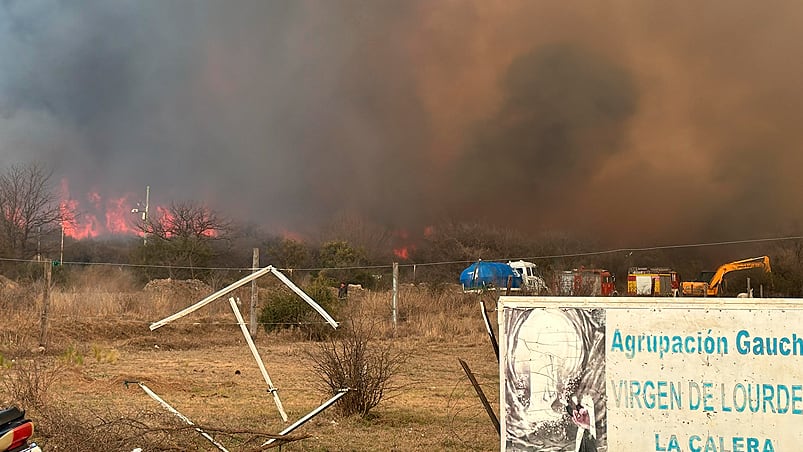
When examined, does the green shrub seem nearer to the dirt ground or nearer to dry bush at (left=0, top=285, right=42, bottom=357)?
the dirt ground

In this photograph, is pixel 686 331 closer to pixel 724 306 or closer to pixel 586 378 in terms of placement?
pixel 724 306

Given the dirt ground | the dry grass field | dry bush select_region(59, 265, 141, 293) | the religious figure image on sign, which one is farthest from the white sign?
dry bush select_region(59, 265, 141, 293)

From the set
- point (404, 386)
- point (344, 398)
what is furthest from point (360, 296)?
point (344, 398)

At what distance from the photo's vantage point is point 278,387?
44.9 feet

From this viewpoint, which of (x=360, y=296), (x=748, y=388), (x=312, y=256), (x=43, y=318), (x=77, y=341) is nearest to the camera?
(x=748, y=388)

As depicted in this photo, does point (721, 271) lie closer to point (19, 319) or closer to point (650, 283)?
point (650, 283)

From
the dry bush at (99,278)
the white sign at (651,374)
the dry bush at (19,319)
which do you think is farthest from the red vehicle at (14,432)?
the dry bush at (99,278)

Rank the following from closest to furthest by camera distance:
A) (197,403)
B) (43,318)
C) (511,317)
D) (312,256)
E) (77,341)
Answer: (511,317), (197,403), (43,318), (77,341), (312,256)

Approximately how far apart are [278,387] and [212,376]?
2077mm

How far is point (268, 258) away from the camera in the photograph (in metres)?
52.7

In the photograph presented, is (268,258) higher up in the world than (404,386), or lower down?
higher up

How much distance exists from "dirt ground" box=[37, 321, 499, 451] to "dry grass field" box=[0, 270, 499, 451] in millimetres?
27

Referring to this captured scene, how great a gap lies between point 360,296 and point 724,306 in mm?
26206

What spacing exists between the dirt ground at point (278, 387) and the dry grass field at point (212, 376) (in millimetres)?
27
